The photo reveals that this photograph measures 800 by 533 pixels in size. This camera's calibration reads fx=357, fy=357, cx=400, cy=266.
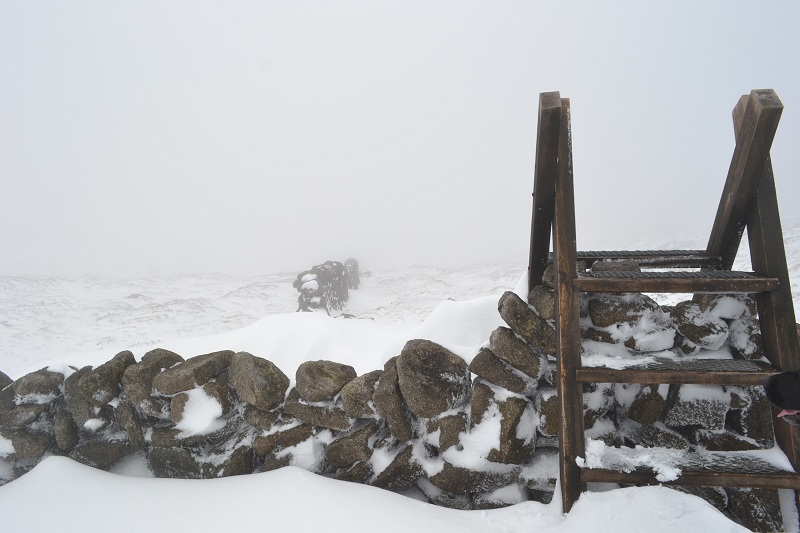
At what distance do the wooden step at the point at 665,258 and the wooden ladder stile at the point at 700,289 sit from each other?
42 centimetres

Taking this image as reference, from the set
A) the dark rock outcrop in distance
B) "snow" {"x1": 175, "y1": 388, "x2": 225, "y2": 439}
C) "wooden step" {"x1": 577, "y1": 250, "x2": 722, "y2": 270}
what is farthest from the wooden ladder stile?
the dark rock outcrop in distance

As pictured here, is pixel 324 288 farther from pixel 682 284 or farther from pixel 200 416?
pixel 682 284

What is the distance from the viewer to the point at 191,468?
2686 millimetres

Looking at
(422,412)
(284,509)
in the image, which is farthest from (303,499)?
(422,412)

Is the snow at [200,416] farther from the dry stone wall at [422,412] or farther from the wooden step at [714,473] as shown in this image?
the wooden step at [714,473]

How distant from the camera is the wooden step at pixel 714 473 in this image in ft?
5.41

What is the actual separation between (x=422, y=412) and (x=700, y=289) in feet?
5.61

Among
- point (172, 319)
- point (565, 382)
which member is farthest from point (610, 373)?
point (172, 319)

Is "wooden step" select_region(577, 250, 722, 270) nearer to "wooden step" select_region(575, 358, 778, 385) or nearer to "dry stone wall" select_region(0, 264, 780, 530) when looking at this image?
"dry stone wall" select_region(0, 264, 780, 530)

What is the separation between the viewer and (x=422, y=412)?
2.40 m

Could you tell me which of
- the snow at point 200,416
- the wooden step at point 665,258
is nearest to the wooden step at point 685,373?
the wooden step at point 665,258

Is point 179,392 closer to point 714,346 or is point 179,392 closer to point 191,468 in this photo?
point 191,468

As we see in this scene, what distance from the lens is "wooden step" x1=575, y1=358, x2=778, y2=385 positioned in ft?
5.53

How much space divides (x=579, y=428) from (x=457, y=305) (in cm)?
176
